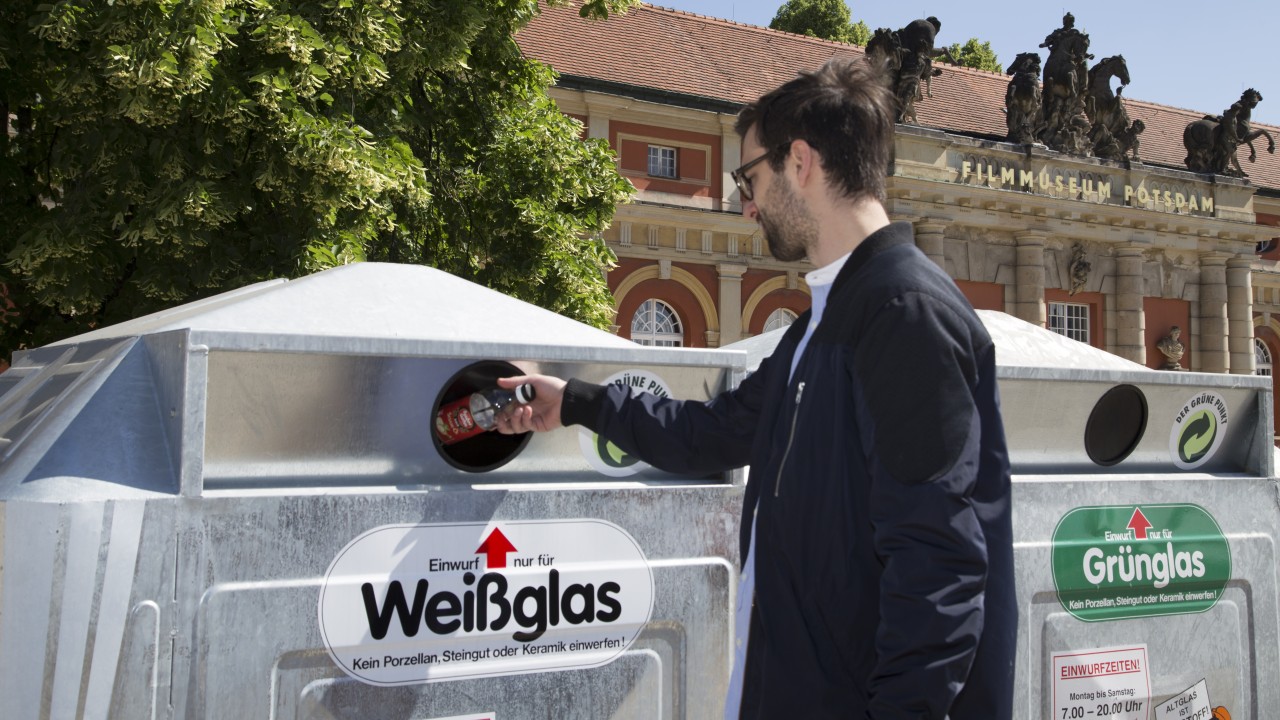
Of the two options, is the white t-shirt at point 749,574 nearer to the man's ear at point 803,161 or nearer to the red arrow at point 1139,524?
the man's ear at point 803,161

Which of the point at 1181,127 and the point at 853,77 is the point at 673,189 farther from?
the point at 853,77

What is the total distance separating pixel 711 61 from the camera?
93.7 feet

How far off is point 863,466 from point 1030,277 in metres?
28.1

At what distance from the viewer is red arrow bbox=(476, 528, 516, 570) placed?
8.46 ft

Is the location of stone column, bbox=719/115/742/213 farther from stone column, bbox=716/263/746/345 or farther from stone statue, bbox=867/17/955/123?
stone statue, bbox=867/17/955/123

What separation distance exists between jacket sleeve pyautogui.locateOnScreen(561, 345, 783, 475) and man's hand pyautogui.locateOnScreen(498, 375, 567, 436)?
0.09ft

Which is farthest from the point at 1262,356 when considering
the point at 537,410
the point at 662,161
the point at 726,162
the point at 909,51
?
the point at 537,410

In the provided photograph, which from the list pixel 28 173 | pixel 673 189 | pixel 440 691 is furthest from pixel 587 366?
pixel 673 189

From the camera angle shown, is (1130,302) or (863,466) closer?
(863,466)

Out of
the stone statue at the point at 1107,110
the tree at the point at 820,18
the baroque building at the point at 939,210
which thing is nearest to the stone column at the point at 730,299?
the baroque building at the point at 939,210

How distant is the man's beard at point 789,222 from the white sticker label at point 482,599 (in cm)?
85

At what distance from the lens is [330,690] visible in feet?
7.89

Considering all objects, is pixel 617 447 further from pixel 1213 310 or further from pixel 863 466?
pixel 1213 310

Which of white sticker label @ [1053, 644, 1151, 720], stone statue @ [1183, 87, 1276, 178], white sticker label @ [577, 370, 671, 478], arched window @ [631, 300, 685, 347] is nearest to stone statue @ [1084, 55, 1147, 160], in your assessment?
stone statue @ [1183, 87, 1276, 178]
